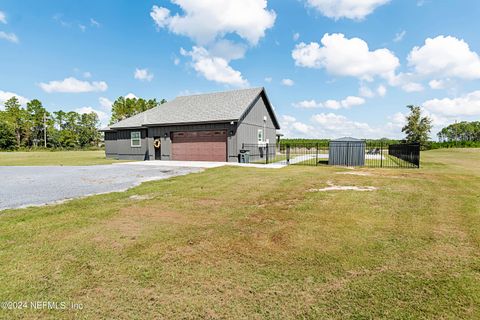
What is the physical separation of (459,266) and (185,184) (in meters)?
7.58

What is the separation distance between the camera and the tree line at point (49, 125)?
5291cm

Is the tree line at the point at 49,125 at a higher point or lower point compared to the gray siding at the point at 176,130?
higher


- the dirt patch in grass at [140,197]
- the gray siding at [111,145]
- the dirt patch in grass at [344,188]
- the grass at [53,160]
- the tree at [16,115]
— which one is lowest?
the dirt patch in grass at [140,197]

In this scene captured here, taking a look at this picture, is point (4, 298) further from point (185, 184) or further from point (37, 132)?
point (37, 132)

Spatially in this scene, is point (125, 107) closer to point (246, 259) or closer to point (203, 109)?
point (203, 109)

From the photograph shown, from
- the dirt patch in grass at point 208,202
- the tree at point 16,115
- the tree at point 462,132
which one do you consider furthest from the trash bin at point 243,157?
the tree at point 462,132

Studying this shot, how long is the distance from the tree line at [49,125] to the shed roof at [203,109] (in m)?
34.7

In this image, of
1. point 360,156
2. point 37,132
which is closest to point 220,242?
point 360,156

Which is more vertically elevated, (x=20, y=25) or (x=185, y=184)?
(x=20, y=25)

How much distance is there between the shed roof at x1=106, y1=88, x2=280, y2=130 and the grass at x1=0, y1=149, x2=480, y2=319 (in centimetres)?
1254

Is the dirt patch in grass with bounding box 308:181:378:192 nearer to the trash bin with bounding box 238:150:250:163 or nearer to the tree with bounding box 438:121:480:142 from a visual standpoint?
the trash bin with bounding box 238:150:250:163

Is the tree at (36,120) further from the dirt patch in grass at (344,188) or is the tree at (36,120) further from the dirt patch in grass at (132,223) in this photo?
the dirt patch in grass at (344,188)

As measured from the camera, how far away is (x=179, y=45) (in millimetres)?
21578

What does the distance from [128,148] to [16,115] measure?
52.0 meters
